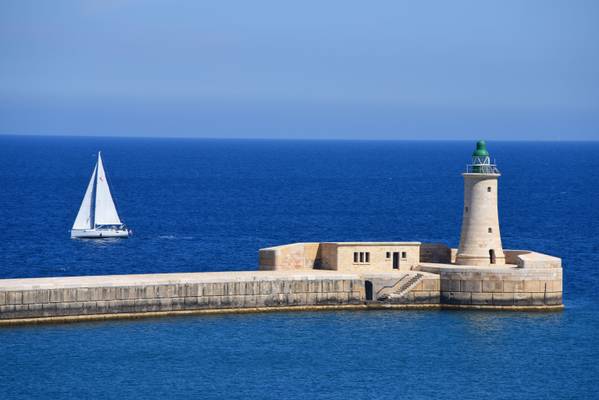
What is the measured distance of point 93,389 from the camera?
5278 cm

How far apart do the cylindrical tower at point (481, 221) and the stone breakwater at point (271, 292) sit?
187 cm

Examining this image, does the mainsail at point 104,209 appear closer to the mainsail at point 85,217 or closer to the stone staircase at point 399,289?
the mainsail at point 85,217

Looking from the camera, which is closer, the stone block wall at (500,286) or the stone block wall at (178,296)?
the stone block wall at (178,296)

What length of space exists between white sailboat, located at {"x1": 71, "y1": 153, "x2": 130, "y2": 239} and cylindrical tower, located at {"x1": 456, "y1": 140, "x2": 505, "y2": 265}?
43.6 meters

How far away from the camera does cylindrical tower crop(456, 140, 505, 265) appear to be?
70.2 metres

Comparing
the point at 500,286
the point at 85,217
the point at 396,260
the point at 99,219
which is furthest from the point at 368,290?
the point at 99,219

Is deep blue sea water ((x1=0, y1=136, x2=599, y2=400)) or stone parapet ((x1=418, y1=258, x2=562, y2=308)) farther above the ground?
stone parapet ((x1=418, y1=258, x2=562, y2=308))

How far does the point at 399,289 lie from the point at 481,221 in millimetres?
5935

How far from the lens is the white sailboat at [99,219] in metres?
109

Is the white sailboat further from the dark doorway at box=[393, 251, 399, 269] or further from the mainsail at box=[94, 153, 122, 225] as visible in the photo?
the dark doorway at box=[393, 251, 399, 269]

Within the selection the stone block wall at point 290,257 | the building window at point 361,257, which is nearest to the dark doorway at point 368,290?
the building window at point 361,257

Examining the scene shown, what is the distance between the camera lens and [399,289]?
68000mm

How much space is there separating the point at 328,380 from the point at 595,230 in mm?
59770

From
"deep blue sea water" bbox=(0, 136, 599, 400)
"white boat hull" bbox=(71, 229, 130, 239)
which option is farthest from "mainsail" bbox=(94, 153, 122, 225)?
"deep blue sea water" bbox=(0, 136, 599, 400)
